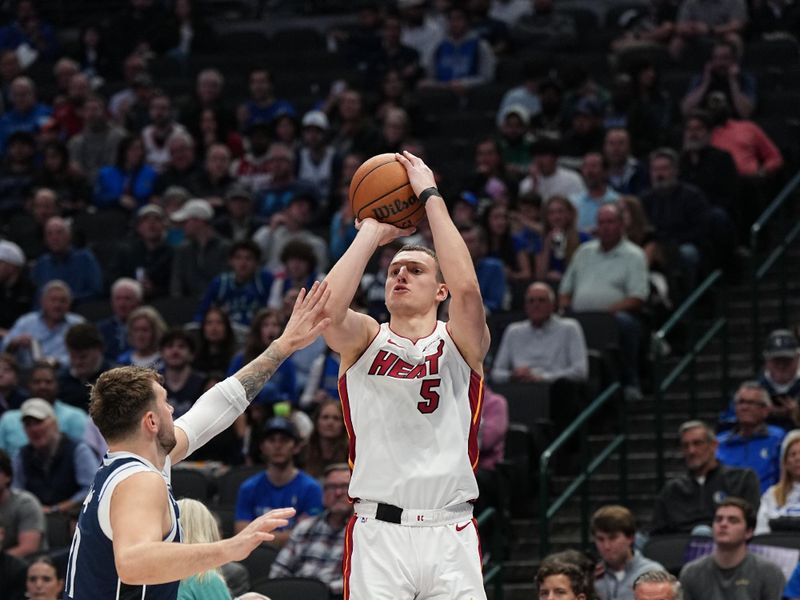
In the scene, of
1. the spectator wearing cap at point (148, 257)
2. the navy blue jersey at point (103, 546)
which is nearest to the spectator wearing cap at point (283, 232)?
the spectator wearing cap at point (148, 257)

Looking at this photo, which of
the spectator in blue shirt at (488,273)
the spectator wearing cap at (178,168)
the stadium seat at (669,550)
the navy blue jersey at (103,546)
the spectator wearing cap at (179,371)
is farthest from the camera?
the spectator wearing cap at (178,168)

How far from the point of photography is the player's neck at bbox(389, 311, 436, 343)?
7.26 m

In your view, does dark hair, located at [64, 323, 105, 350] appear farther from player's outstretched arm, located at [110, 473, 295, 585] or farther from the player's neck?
player's outstretched arm, located at [110, 473, 295, 585]

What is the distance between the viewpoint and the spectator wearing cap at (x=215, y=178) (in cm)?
1667

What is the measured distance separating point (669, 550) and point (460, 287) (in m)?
4.04

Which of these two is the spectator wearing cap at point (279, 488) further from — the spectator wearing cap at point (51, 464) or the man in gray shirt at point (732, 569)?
the man in gray shirt at point (732, 569)

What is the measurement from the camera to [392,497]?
6945 millimetres

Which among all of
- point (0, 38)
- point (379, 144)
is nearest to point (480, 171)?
point (379, 144)

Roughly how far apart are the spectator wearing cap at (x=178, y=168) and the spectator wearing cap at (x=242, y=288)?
2.75 metres

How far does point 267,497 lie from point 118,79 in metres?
10.5

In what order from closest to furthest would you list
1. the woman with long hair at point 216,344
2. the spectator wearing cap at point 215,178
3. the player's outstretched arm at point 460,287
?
the player's outstretched arm at point 460,287 → the woman with long hair at point 216,344 → the spectator wearing cap at point 215,178

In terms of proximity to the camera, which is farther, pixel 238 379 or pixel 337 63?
pixel 337 63

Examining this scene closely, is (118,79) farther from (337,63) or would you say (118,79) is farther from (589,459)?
(589,459)

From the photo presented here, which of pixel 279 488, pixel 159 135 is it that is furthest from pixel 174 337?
pixel 159 135
